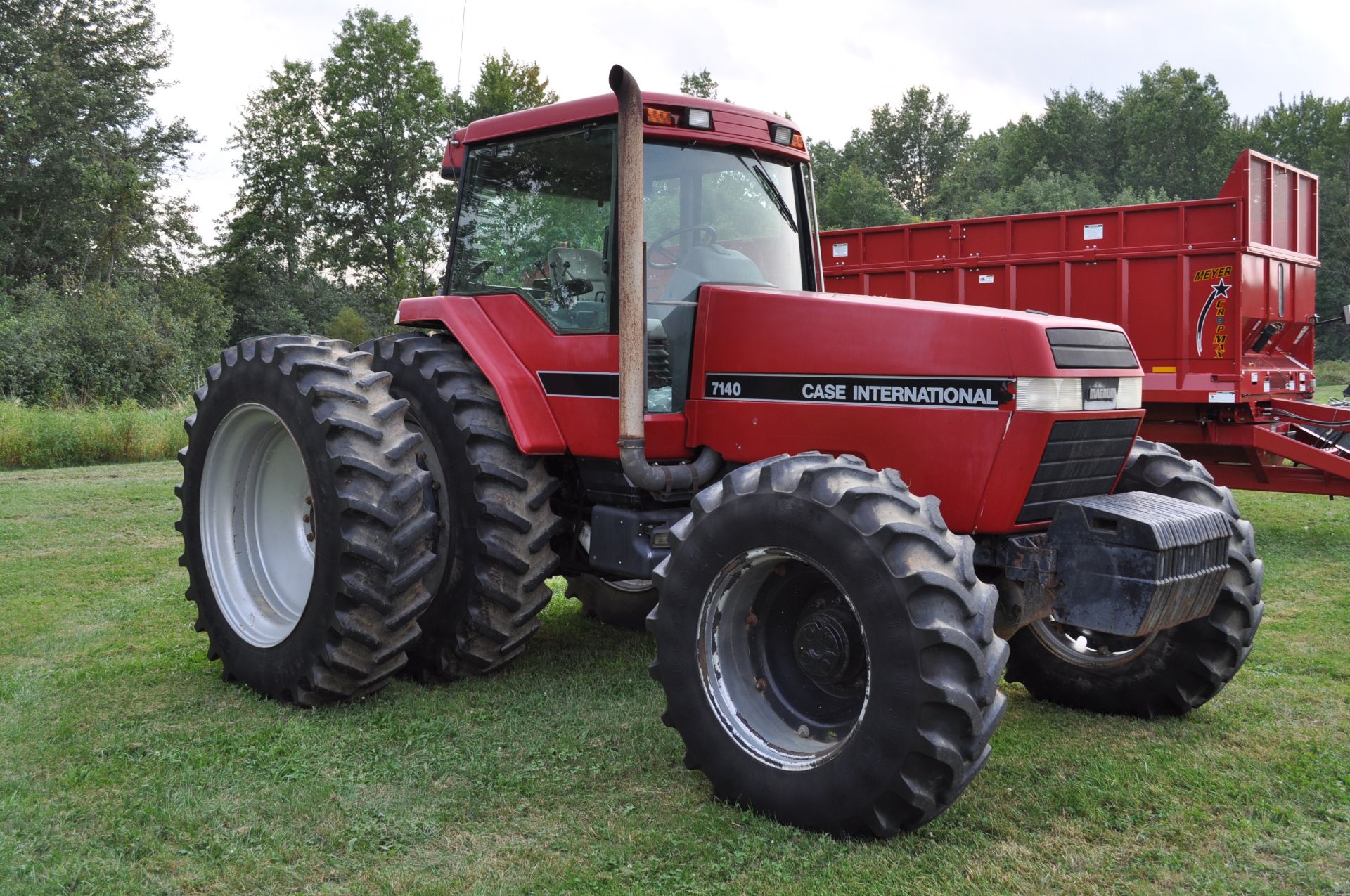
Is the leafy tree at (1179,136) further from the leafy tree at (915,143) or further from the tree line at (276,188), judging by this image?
the leafy tree at (915,143)

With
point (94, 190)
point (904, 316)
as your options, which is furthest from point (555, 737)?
point (94, 190)

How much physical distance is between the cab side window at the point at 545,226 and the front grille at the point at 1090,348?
189cm

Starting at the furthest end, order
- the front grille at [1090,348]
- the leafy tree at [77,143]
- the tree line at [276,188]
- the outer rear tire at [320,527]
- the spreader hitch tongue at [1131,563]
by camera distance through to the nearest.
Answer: the leafy tree at [77,143], the tree line at [276,188], the outer rear tire at [320,527], the front grille at [1090,348], the spreader hitch tongue at [1131,563]

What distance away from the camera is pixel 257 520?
18.2ft

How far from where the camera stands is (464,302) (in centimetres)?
541

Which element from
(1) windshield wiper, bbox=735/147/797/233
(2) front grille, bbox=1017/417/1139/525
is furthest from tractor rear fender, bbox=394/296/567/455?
(2) front grille, bbox=1017/417/1139/525

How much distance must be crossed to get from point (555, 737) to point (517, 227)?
7.92 ft

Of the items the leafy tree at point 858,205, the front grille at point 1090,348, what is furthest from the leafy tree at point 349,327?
the front grille at point 1090,348

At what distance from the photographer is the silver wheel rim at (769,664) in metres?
3.76

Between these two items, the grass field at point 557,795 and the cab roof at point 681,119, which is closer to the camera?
the grass field at point 557,795

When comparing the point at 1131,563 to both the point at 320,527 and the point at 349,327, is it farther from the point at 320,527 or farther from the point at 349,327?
the point at 349,327

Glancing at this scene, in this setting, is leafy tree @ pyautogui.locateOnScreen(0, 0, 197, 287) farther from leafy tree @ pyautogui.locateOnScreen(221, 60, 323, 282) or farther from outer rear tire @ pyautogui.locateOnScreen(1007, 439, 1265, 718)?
outer rear tire @ pyautogui.locateOnScreen(1007, 439, 1265, 718)

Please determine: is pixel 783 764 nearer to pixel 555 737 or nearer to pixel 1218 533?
pixel 555 737

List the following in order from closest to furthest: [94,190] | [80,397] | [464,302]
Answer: [464,302] < [80,397] < [94,190]
